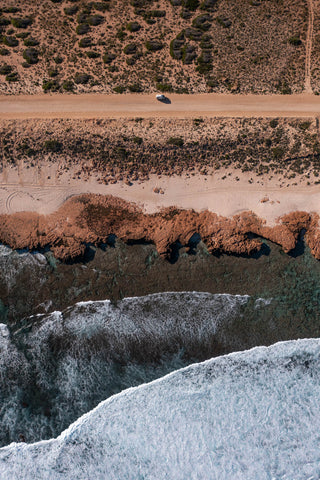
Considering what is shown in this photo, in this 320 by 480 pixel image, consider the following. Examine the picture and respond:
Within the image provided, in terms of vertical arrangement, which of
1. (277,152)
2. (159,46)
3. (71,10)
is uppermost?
(71,10)

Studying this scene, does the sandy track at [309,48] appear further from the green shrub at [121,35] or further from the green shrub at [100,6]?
the green shrub at [100,6]

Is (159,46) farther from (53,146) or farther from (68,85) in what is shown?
(53,146)

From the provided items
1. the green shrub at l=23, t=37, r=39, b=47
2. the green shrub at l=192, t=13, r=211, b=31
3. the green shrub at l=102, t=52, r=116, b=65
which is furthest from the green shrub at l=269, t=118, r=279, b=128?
the green shrub at l=23, t=37, r=39, b=47

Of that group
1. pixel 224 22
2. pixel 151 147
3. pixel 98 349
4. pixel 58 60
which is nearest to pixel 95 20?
pixel 58 60

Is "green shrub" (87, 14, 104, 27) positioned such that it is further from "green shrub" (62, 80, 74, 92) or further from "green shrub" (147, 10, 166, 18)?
"green shrub" (62, 80, 74, 92)

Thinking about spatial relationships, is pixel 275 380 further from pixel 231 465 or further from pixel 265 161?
pixel 265 161

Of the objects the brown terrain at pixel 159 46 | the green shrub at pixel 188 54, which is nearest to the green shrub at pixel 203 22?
the brown terrain at pixel 159 46
